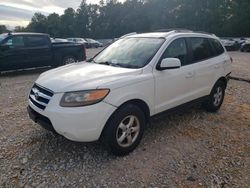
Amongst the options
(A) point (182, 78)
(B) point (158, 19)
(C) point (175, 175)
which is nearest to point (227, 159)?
(C) point (175, 175)

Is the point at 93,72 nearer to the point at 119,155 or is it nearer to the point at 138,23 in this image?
the point at 119,155

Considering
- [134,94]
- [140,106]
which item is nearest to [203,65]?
[140,106]

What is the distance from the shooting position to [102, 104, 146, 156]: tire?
3.39 meters

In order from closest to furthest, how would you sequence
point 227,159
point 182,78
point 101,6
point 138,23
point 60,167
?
1. point 60,167
2. point 227,159
3. point 182,78
4. point 138,23
5. point 101,6

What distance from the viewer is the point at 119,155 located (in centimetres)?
364

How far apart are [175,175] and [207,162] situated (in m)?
0.58

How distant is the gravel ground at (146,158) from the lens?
3209 mm

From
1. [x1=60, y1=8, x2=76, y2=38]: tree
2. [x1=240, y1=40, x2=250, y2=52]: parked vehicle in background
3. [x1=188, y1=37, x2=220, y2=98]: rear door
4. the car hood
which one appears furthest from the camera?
[x1=60, y1=8, x2=76, y2=38]: tree

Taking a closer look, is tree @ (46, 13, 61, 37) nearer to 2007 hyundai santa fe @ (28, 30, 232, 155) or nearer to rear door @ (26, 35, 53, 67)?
rear door @ (26, 35, 53, 67)

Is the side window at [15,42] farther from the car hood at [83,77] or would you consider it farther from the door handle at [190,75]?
the door handle at [190,75]

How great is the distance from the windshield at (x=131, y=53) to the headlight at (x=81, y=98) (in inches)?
36.2

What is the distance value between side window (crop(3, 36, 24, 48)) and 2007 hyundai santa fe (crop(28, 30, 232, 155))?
6.18 m

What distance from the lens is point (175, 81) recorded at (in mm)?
4227

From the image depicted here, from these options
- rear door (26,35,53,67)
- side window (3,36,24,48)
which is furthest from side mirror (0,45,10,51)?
rear door (26,35,53,67)
